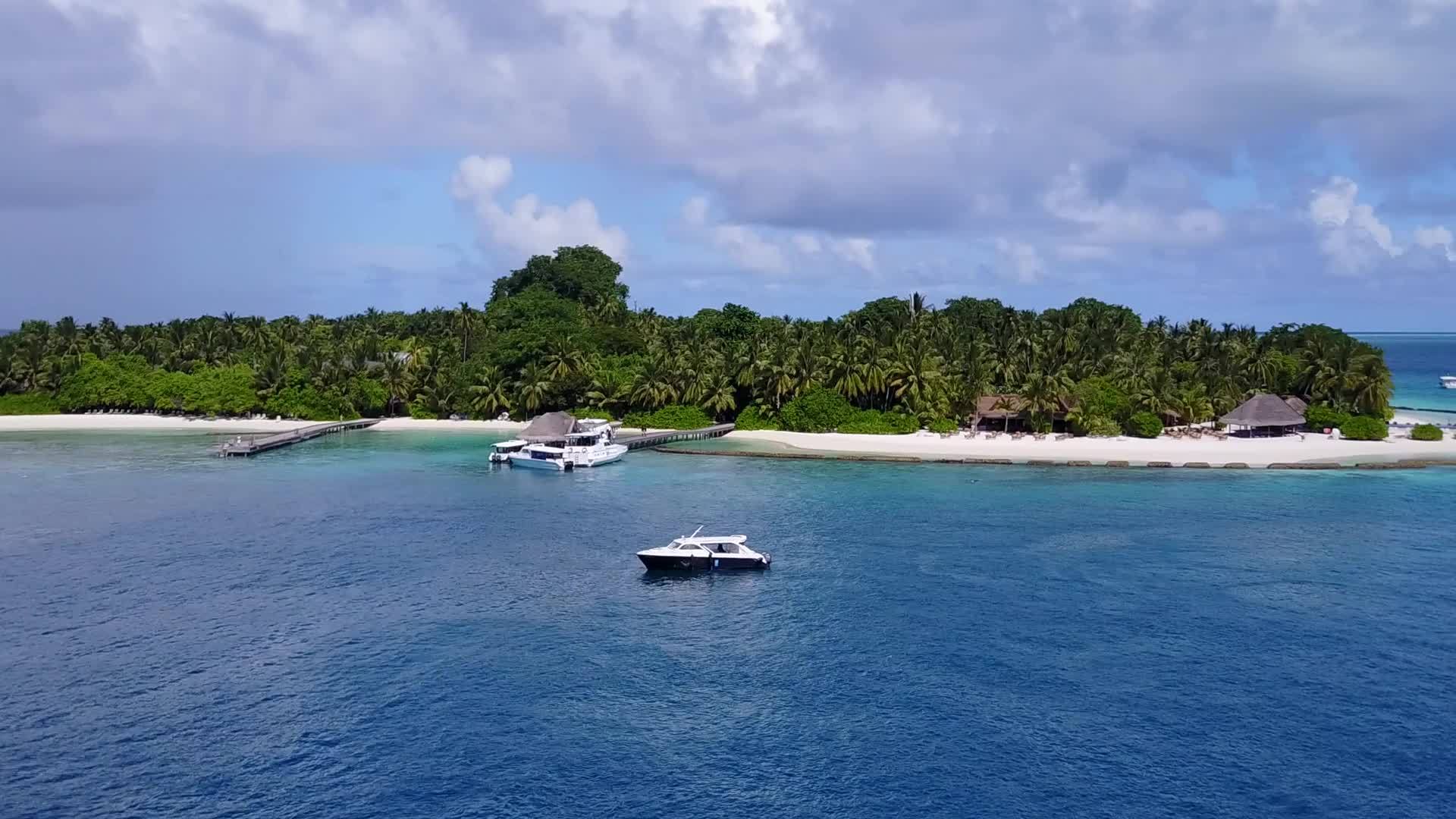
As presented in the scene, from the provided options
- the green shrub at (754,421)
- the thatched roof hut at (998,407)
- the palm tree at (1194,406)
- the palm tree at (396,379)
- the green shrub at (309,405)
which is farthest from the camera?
the palm tree at (396,379)

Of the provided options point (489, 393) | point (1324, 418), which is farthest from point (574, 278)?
point (1324, 418)

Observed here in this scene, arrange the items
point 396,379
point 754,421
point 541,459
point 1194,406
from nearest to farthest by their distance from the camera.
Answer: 1. point 541,459
2. point 1194,406
3. point 754,421
4. point 396,379

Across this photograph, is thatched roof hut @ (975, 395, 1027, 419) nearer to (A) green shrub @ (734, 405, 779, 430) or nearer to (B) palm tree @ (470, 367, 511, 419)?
(A) green shrub @ (734, 405, 779, 430)

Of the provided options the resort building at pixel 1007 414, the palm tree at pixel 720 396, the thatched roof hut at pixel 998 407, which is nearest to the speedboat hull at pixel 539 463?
the palm tree at pixel 720 396

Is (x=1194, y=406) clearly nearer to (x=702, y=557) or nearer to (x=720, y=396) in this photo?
(x=720, y=396)

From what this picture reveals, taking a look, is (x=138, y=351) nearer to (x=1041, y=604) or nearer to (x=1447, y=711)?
(x=1041, y=604)

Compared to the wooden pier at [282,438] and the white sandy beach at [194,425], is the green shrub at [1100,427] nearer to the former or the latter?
the white sandy beach at [194,425]

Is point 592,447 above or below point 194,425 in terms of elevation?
below
